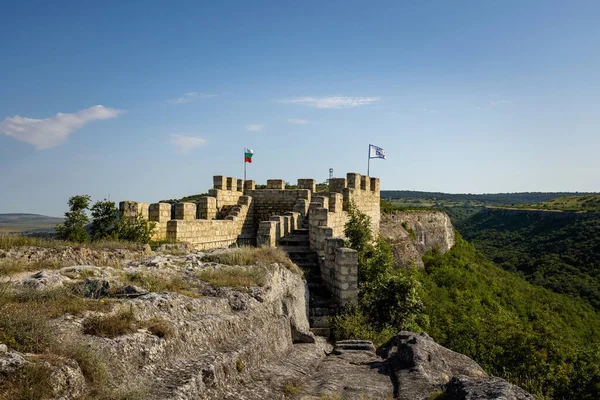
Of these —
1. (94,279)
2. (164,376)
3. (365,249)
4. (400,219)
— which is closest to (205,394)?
(164,376)

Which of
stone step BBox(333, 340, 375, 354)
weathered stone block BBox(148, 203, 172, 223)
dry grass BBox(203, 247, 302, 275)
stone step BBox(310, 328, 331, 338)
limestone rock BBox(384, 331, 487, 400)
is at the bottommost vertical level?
stone step BBox(310, 328, 331, 338)

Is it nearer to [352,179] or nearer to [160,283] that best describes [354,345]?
[160,283]

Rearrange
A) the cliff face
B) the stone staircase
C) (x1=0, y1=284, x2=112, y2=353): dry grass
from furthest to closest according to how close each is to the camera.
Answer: the cliff face → the stone staircase → (x1=0, y1=284, x2=112, y2=353): dry grass

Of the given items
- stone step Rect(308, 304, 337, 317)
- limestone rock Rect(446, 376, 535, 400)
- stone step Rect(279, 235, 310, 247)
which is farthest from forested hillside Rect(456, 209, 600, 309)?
limestone rock Rect(446, 376, 535, 400)

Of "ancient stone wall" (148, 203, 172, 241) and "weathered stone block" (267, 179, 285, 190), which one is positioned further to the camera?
"weathered stone block" (267, 179, 285, 190)

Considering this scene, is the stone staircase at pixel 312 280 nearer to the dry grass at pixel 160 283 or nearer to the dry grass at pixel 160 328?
the dry grass at pixel 160 283

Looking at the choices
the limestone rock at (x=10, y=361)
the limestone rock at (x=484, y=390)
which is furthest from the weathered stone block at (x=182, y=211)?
the limestone rock at (x=10, y=361)

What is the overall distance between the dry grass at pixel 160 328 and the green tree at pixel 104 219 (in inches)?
305

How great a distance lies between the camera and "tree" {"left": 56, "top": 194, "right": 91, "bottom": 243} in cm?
1130

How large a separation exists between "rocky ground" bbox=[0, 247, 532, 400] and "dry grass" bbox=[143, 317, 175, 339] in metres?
0.01

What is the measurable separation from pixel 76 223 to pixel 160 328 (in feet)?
26.3

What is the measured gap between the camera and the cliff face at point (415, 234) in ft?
83.1

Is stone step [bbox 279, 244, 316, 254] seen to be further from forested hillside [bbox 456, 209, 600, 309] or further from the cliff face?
forested hillside [bbox 456, 209, 600, 309]

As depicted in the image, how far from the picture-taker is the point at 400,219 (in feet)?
95.8
